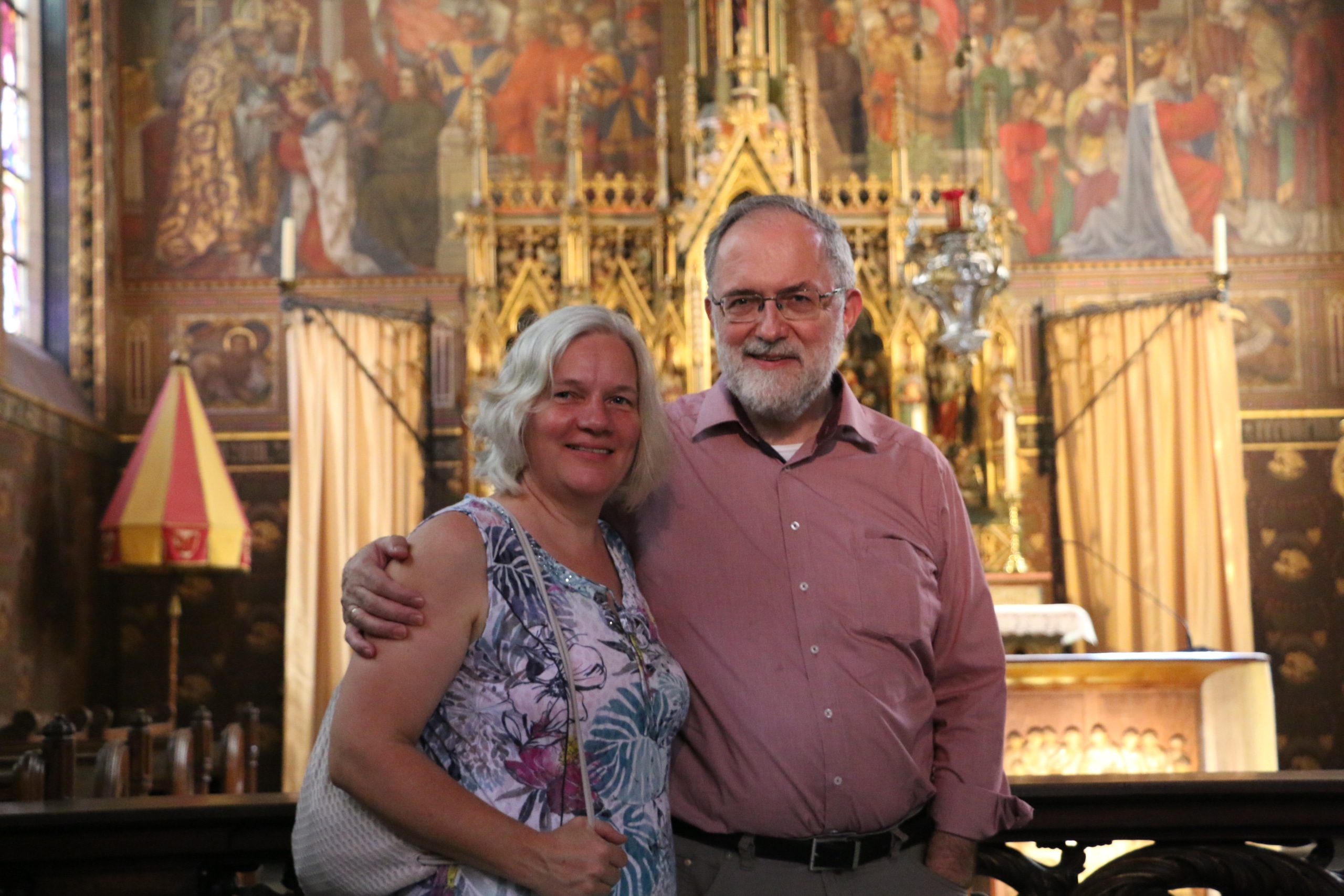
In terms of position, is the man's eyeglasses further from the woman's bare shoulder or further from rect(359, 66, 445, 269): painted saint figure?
rect(359, 66, 445, 269): painted saint figure

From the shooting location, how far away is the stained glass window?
8.04m

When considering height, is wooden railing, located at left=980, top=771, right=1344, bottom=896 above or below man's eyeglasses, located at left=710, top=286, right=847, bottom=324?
below

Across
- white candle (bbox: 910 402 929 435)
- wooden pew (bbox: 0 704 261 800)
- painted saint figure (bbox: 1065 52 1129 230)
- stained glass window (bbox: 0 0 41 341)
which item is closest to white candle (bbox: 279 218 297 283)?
stained glass window (bbox: 0 0 41 341)

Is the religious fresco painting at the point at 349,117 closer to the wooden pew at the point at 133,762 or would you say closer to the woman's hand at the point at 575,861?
the wooden pew at the point at 133,762

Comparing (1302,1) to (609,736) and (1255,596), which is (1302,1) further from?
(609,736)

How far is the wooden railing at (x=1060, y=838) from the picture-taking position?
2123mm

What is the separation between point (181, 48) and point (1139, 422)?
6647mm

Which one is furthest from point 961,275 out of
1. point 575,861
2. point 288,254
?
point 575,861

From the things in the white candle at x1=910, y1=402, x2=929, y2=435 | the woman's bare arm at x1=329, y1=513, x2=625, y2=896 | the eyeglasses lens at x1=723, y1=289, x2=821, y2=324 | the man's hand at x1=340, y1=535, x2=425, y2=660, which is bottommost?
the woman's bare arm at x1=329, y1=513, x2=625, y2=896

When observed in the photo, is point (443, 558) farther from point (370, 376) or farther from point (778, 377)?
point (370, 376)

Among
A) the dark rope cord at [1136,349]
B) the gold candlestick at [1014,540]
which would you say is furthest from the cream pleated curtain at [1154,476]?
the gold candlestick at [1014,540]

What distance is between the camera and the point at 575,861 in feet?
5.42

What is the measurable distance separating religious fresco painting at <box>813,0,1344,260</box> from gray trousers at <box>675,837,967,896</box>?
736 cm

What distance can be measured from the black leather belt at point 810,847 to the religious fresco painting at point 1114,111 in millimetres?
7374
